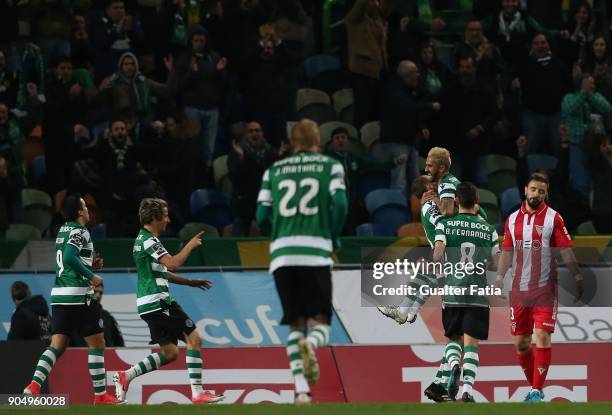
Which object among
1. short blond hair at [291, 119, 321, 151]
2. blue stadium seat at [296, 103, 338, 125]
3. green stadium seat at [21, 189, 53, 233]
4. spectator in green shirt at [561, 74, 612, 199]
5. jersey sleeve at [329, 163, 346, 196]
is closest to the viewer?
jersey sleeve at [329, 163, 346, 196]

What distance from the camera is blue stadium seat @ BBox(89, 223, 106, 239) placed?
1927 centimetres

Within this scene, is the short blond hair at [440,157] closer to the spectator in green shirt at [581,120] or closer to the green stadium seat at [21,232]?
the green stadium seat at [21,232]

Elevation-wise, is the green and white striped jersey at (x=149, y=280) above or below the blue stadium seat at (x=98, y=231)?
below

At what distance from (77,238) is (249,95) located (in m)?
7.44

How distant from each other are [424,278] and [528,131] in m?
7.50

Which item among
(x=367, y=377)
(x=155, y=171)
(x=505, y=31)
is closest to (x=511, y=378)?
(x=367, y=377)

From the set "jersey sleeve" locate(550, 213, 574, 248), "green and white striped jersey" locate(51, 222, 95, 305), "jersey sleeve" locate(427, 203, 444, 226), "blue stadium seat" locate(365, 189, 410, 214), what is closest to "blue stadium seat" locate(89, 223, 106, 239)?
"blue stadium seat" locate(365, 189, 410, 214)

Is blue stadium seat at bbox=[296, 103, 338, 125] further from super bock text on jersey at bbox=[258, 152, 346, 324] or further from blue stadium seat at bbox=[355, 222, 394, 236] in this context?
super bock text on jersey at bbox=[258, 152, 346, 324]

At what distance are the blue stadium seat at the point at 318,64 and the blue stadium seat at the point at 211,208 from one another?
317 centimetres

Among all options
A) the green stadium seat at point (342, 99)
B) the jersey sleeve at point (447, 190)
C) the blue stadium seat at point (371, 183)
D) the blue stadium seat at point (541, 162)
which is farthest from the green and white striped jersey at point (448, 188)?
the green stadium seat at point (342, 99)

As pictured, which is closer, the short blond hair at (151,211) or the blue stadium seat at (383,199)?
the short blond hair at (151,211)

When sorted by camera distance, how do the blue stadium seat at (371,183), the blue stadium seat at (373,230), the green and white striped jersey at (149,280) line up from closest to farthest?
the green and white striped jersey at (149,280) < the blue stadium seat at (373,230) < the blue stadium seat at (371,183)

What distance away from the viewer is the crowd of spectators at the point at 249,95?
2020cm

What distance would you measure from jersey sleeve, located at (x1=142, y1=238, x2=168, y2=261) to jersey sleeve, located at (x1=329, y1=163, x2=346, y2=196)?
339cm
